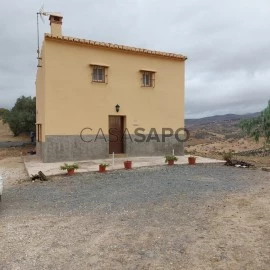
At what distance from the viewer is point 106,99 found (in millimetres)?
16391

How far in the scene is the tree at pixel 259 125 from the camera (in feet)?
55.8

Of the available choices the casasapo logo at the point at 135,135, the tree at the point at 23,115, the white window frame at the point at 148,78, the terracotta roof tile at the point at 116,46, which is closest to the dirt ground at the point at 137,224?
the casasapo logo at the point at 135,135

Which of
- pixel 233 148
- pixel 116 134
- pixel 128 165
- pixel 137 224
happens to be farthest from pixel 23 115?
pixel 137 224

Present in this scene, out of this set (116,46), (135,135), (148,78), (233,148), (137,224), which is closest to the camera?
(137,224)

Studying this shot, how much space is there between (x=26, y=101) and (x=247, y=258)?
29.5m

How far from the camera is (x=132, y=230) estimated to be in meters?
5.85

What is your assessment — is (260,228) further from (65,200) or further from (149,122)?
(149,122)

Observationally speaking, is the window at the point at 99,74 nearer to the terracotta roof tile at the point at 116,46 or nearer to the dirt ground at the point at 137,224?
the terracotta roof tile at the point at 116,46

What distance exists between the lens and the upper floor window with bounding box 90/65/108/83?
52.9 ft

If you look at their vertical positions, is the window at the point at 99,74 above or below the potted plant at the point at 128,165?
above

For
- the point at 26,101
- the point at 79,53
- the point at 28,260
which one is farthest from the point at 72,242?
the point at 26,101

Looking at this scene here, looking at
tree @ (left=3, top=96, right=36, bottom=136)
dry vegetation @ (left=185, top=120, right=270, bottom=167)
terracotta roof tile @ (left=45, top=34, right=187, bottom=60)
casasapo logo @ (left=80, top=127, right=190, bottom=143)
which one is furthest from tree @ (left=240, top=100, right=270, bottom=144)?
tree @ (left=3, top=96, right=36, bottom=136)

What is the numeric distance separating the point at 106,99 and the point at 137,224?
1096cm

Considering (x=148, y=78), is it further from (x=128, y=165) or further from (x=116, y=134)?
(x=128, y=165)
